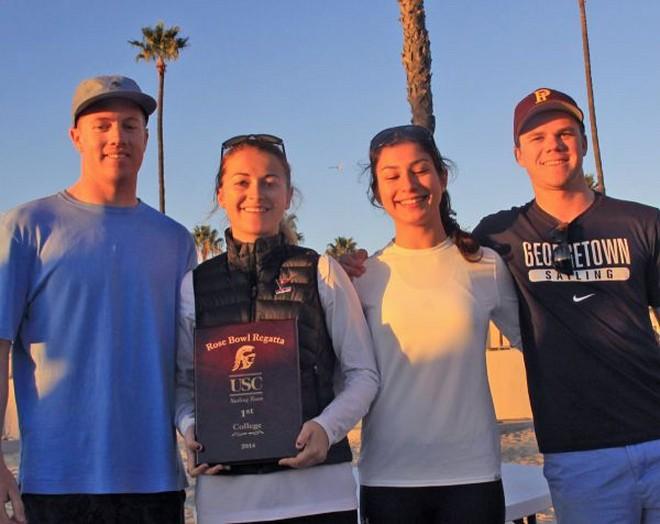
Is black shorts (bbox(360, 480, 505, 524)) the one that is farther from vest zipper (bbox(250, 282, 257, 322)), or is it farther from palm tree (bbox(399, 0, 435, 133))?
palm tree (bbox(399, 0, 435, 133))

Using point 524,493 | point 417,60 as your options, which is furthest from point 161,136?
point 524,493

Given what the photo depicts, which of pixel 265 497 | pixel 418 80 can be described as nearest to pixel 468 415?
pixel 265 497

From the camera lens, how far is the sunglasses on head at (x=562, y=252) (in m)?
3.73

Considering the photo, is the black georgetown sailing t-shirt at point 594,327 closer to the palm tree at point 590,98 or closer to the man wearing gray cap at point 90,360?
the man wearing gray cap at point 90,360

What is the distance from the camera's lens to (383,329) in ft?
11.8

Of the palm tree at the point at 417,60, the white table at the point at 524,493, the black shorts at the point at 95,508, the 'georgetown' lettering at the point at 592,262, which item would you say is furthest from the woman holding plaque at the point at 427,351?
the palm tree at the point at 417,60

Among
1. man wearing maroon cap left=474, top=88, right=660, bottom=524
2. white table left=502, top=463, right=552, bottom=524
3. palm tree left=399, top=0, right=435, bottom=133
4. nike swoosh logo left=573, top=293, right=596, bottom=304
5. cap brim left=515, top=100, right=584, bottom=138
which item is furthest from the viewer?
palm tree left=399, top=0, right=435, bottom=133

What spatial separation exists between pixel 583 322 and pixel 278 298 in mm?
1468

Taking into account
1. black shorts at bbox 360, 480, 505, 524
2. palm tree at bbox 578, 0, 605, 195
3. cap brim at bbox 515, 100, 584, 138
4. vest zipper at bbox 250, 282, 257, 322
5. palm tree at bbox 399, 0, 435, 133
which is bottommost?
black shorts at bbox 360, 480, 505, 524

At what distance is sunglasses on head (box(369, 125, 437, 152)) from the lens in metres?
3.81

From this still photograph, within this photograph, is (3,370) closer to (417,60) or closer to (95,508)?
(95,508)

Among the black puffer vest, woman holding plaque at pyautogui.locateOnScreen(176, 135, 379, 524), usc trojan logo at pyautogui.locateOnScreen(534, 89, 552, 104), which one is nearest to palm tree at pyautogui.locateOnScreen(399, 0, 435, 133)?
usc trojan logo at pyautogui.locateOnScreen(534, 89, 552, 104)

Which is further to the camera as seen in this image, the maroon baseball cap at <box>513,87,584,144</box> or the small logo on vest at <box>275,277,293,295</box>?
the maroon baseball cap at <box>513,87,584,144</box>

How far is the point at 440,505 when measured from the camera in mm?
3396
